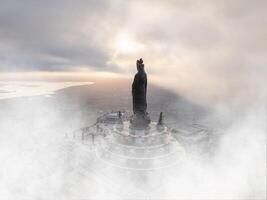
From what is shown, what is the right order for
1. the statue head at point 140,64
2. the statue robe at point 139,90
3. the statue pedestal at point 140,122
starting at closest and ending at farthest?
the statue head at point 140,64
the statue robe at point 139,90
the statue pedestal at point 140,122

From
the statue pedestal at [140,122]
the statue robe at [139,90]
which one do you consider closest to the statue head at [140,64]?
the statue robe at [139,90]

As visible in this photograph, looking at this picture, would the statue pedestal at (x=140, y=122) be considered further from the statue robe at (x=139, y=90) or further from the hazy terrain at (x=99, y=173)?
the hazy terrain at (x=99, y=173)

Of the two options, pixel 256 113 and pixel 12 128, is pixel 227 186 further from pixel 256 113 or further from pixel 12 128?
pixel 12 128

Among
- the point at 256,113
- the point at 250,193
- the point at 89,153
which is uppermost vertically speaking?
the point at 256,113

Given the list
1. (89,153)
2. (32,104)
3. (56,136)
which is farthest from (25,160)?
(32,104)

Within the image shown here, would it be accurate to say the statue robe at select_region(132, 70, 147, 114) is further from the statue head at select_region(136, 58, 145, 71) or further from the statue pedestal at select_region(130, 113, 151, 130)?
the statue pedestal at select_region(130, 113, 151, 130)

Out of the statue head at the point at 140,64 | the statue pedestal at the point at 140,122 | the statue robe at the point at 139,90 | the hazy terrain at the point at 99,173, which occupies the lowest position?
the hazy terrain at the point at 99,173

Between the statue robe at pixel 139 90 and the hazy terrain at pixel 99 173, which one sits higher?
the statue robe at pixel 139 90

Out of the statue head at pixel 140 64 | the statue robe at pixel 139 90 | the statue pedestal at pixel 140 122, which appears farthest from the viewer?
the statue pedestal at pixel 140 122

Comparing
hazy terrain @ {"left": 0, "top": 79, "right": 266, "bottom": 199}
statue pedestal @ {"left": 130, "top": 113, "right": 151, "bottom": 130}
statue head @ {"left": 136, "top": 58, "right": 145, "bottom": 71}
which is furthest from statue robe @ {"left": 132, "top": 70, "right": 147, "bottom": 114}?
hazy terrain @ {"left": 0, "top": 79, "right": 266, "bottom": 199}

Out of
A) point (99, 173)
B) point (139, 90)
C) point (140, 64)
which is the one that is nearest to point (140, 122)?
point (139, 90)

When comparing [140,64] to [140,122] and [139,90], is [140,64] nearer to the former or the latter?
[139,90]
